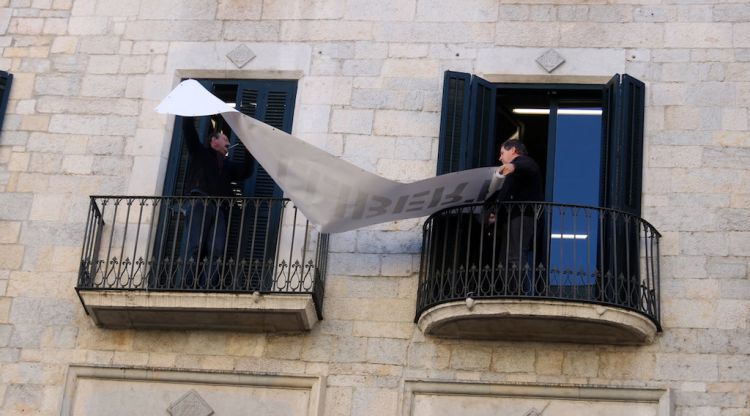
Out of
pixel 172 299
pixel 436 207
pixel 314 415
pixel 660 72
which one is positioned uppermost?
pixel 660 72

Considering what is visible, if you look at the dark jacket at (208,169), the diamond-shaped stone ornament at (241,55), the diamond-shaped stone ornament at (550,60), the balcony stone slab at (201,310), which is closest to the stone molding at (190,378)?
the balcony stone slab at (201,310)

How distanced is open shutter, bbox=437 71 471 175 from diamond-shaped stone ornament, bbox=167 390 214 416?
2894 mm

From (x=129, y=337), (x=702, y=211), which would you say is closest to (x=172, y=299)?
(x=129, y=337)

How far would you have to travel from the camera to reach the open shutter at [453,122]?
1480 centimetres

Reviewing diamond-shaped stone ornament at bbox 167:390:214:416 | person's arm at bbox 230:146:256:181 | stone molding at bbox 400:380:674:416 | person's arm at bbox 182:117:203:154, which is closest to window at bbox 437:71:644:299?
stone molding at bbox 400:380:674:416

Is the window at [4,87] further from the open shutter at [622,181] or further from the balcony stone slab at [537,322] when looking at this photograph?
the open shutter at [622,181]

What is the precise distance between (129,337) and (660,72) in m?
5.38

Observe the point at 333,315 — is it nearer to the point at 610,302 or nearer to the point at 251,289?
the point at 251,289

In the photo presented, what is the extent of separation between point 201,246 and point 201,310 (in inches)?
28.5

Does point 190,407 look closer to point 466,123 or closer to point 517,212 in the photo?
point 517,212

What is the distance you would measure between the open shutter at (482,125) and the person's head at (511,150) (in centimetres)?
37

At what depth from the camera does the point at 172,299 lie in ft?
46.7

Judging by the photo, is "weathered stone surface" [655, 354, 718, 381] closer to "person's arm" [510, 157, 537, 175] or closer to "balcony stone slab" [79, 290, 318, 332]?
"person's arm" [510, 157, 537, 175]

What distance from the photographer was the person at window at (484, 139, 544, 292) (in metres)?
14.1
